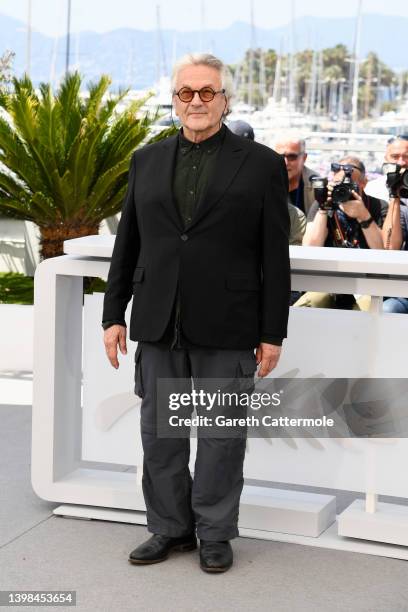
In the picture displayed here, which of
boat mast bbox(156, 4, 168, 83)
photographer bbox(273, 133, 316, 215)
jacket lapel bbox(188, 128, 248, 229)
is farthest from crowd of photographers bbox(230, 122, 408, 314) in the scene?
boat mast bbox(156, 4, 168, 83)

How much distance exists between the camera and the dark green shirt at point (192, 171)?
4590mm

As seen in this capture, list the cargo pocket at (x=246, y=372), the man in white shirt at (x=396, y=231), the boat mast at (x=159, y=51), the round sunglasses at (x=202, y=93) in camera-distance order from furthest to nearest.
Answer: the boat mast at (x=159, y=51), the man in white shirt at (x=396, y=231), the cargo pocket at (x=246, y=372), the round sunglasses at (x=202, y=93)

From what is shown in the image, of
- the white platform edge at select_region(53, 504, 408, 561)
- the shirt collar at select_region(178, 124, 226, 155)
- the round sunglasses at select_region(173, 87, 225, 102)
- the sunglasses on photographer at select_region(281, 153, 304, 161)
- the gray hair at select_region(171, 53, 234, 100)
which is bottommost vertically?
the white platform edge at select_region(53, 504, 408, 561)

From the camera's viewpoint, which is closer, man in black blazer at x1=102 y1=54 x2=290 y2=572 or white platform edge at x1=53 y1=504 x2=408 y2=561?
man in black blazer at x1=102 y1=54 x2=290 y2=572

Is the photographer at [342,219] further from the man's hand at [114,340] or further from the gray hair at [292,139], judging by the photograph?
the man's hand at [114,340]

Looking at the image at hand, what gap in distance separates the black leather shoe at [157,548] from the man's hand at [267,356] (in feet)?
2.75

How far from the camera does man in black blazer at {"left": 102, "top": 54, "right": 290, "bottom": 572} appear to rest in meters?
4.54

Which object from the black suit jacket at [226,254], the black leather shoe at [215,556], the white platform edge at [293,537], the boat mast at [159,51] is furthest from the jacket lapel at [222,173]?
the boat mast at [159,51]

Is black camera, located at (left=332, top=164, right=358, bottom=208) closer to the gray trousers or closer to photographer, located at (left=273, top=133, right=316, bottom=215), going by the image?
photographer, located at (left=273, top=133, right=316, bottom=215)

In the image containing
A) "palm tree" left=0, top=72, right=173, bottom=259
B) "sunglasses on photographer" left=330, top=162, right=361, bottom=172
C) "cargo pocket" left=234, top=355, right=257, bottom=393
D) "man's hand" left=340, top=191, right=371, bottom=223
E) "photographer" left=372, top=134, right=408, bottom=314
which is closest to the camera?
"cargo pocket" left=234, top=355, right=257, bottom=393

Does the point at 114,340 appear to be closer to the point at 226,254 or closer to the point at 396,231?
the point at 226,254

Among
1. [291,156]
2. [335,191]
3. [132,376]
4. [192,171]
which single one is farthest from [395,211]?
[192,171]

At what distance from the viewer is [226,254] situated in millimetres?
4535

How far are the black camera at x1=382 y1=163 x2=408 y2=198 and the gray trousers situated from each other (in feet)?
7.72
